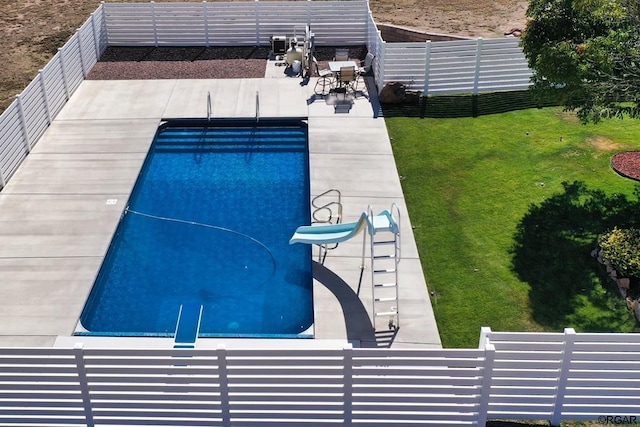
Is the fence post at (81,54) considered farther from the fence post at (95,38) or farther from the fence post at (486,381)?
the fence post at (486,381)

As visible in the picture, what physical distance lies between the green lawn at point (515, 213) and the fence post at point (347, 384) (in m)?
2.87

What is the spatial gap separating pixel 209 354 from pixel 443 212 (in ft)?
24.9

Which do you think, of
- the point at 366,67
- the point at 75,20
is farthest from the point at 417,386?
the point at 75,20

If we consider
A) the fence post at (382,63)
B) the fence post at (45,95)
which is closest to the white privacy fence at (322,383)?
the fence post at (45,95)

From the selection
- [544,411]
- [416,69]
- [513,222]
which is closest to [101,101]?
[416,69]

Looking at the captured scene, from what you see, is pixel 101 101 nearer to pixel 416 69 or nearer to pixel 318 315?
pixel 416 69

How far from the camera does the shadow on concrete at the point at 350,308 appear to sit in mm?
12781

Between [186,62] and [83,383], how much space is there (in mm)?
14952

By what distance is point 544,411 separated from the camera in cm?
1079

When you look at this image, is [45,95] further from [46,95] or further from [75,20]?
[75,20]

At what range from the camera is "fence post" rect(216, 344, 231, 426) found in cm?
991

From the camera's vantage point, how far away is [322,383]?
33.3 ft

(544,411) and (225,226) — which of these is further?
(225,226)

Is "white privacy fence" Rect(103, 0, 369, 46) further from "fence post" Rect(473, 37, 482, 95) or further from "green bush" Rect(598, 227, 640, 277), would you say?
"green bush" Rect(598, 227, 640, 277)
